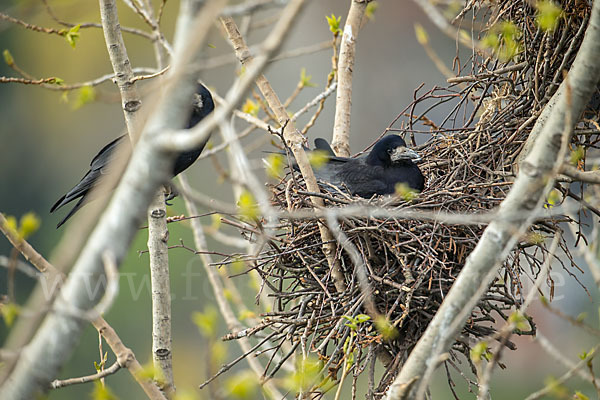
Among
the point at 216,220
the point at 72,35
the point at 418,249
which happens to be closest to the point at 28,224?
the point at 72,35

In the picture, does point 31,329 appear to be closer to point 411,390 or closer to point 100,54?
point 411,390

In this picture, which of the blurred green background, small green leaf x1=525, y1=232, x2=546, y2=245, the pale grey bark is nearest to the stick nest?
small green leaf x1=525, y1=232, x2=546, y2=245

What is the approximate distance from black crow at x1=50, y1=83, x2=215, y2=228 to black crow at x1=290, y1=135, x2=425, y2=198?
2.32 ft

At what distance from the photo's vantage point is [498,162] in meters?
2.87

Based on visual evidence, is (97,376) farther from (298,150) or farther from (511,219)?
(511,219)

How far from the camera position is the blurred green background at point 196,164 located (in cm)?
754

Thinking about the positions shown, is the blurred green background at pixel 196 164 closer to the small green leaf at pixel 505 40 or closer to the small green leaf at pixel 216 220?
the small green leaf at pixel 216 220

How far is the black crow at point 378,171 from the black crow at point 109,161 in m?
0.71

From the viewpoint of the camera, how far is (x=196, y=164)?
9008mm

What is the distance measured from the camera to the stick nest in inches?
95.6

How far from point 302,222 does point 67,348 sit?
1468mm

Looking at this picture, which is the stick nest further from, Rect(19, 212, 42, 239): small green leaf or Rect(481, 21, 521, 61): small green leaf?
Rect(19, 212, 42, 239): small green leaf

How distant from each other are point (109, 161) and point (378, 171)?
1.46m

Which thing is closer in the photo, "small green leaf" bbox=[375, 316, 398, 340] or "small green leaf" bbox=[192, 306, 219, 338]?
"small green leaf" bbox=[192, 306, 219, 338]
